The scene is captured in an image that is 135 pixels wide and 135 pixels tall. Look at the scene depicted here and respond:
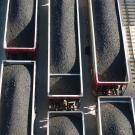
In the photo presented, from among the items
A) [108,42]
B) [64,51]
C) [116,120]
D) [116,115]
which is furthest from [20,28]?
[116,120]

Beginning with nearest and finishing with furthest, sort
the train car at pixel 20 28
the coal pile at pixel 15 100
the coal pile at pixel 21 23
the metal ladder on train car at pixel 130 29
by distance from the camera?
1. the coal pile at pixel 15 100
2. the train car at pixel 20 28
3. the coal pile at pixel 21 23
4. the metal ladder on train car at pixel 130 29

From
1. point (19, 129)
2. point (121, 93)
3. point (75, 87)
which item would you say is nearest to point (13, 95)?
point (19, 129)

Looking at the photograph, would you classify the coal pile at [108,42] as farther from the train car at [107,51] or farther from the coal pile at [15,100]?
the coal pile at [15,100]

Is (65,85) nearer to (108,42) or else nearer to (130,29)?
(108,42)

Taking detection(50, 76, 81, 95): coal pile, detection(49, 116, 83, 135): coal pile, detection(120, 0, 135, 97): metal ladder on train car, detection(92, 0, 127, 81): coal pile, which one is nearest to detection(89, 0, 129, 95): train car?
detection(92, 0, 127, 81): coal pile

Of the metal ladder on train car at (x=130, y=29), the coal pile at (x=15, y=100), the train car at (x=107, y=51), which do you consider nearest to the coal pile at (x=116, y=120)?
the train car at (x=107, y=51)

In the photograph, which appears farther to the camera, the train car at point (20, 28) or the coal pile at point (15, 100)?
the train car at point (20, 28)

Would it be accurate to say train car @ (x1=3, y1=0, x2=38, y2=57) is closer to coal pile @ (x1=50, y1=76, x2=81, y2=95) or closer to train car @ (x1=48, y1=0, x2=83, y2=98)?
train car @ (x1=48, y1=0, x2=83, y2=98)
